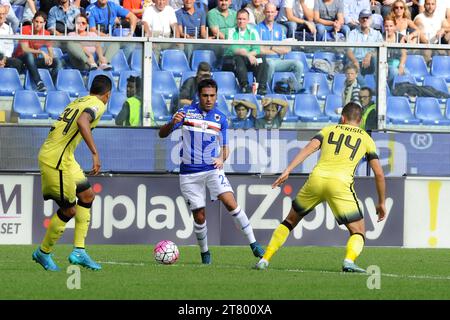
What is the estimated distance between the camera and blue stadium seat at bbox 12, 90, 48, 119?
17.3 metres

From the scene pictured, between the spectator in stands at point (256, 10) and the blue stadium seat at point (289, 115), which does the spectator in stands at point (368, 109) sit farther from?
the spectator in stands at point (256, 10)

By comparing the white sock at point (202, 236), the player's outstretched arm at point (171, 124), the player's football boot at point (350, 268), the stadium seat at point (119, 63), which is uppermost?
the stadium seat at point (119, 63)

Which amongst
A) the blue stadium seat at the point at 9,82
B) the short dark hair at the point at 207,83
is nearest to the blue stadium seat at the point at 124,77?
the blue stadium seat at the point at 9,82

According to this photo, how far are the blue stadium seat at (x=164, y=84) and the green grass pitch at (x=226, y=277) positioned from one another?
96.8 inches

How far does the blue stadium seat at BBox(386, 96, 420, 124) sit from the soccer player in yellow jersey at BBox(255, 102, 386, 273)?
530 cm

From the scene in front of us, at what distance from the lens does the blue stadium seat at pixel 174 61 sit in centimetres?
1773

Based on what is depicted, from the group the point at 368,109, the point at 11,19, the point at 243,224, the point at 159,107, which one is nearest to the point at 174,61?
the point at 159,107

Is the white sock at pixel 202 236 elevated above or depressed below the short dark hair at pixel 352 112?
below

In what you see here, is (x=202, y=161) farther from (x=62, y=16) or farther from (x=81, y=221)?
(x=62, y=16)

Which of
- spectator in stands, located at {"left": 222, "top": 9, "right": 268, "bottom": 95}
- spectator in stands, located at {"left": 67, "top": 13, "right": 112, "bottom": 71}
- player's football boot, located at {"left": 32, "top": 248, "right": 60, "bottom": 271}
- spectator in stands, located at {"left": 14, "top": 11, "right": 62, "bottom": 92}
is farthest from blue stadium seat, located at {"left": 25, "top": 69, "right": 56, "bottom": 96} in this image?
player's football boot, located at {"left": 32, "top": 248, "right": 60, "bottom": 271}

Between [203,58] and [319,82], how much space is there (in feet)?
5.85

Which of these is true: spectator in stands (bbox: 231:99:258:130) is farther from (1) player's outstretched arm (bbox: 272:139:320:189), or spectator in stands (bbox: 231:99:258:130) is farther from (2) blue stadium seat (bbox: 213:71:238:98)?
(1) player's outstretched arm (bbox: 272:139:320:189)
